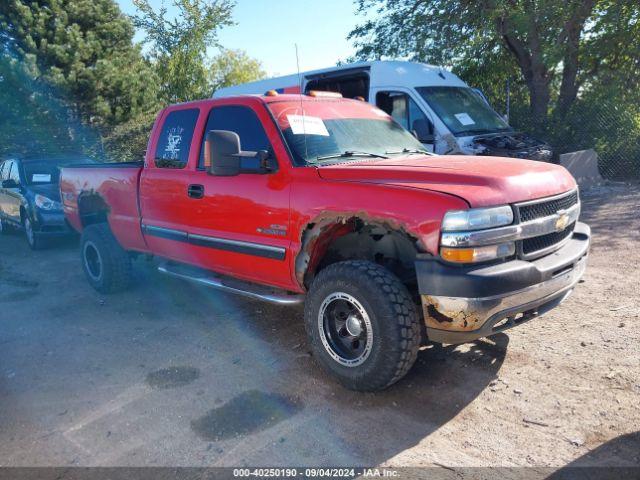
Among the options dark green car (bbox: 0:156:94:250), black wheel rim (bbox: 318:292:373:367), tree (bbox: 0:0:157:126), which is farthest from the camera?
tree (bbox: 0:0:157:126)

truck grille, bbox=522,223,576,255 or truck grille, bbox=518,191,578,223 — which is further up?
truck grille, bbox=518,191,578,223

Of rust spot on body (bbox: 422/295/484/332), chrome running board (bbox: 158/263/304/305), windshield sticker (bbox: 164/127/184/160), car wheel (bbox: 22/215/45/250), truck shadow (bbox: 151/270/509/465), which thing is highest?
windshield sticker (bbox: 164/127/184/160)

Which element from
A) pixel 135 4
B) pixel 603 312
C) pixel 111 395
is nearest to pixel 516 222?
pixel 603 312

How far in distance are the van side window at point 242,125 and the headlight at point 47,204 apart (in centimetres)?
502

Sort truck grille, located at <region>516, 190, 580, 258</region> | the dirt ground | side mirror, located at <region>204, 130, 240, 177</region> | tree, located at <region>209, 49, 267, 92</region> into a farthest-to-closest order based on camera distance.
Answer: tree, located at <region>209, 49, 267, 92</region> < side mirror, located at <region>204, 130, 240, 177</region> < truck grille, located at <region>516, 190, 580, 258</region> < the dirt ground

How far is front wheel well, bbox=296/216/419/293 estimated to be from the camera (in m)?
3.94

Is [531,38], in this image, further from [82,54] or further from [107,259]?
[82,54]

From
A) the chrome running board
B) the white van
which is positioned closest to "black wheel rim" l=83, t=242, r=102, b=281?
the chrome running board

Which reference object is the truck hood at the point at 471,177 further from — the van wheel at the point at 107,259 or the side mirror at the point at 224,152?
the van wheel at the point at 107,259

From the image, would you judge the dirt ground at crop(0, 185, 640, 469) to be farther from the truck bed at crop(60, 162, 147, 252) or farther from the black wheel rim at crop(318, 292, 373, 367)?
the truck bed at crop(60, 162, 147, 252)

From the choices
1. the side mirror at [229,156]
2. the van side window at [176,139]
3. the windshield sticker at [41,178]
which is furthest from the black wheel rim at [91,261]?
the windshield sticker at [41,178]

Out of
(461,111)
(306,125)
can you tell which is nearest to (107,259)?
(306,125)

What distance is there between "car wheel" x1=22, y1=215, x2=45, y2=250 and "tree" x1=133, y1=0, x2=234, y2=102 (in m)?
12.3

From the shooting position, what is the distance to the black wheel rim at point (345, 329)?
3.69 meters
